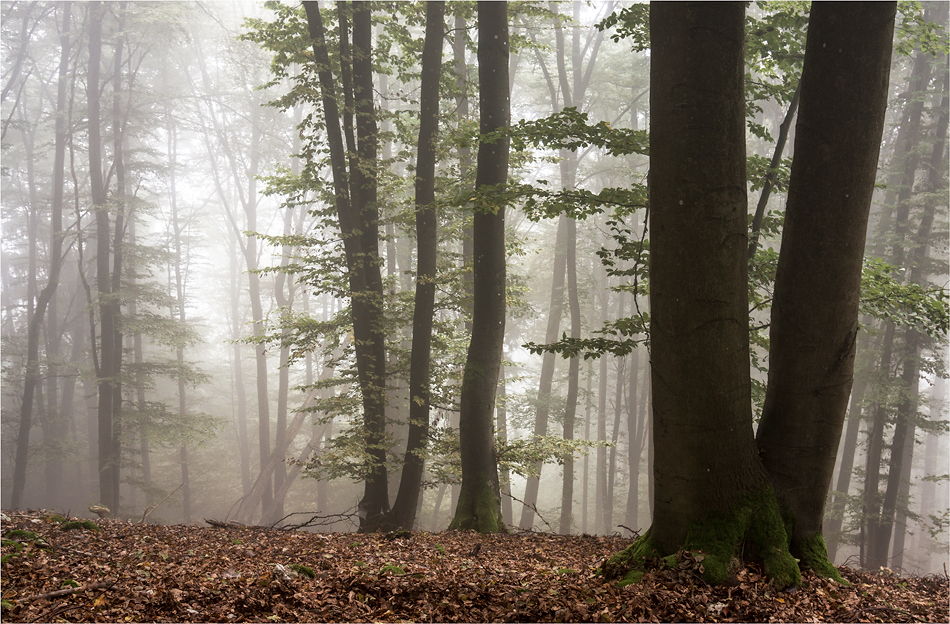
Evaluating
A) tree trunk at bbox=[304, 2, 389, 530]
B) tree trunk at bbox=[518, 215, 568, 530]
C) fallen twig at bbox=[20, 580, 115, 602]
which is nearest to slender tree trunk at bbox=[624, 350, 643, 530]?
tree trunk at bbox=[518, 215, 568, 530]

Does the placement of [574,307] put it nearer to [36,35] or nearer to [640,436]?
[640,436]

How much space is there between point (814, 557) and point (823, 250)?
1.94 meters

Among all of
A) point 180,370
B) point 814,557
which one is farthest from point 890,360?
point 180,370

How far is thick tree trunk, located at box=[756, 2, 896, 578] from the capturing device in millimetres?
3414

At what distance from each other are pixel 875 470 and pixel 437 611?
14.8 meters

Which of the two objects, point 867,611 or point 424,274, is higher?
point 424,274

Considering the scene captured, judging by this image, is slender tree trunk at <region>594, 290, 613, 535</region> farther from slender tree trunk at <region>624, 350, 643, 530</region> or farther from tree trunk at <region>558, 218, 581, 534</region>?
tree trunk at <region>558, 218, 581, 534</region>

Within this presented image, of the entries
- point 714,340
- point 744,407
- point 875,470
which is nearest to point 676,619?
point 744,407

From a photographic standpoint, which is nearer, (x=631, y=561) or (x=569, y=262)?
(x=631, y=561)

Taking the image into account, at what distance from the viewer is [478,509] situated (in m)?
7.68

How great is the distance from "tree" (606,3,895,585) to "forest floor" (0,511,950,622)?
26 centimetres

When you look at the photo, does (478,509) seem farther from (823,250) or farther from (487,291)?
(823,250)

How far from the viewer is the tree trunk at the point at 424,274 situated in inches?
348

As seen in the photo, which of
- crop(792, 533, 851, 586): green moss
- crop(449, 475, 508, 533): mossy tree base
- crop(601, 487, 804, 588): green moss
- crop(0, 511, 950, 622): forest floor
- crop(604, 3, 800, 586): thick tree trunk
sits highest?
crop(604, 3, 800, 586): thick tree trunk
